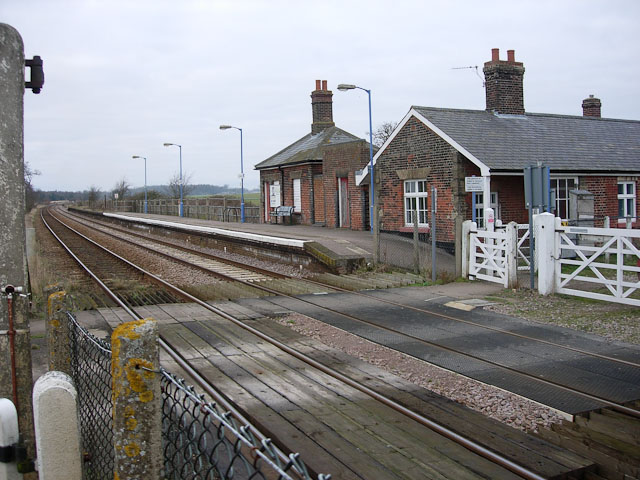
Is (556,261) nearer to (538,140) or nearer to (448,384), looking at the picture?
(448,384)

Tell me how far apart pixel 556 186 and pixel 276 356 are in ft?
47.8

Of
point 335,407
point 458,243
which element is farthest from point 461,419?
point 458,243

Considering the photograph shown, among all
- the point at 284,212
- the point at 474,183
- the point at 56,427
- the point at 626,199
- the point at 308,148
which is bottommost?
the point at 56,427

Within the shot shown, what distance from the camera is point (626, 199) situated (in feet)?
67.1

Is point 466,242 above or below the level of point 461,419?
above

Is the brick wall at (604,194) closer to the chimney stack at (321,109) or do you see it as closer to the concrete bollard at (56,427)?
the chimney stack at (321,109)

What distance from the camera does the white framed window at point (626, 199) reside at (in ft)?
66.6

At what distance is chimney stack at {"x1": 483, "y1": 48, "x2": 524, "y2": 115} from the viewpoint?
21156 millimetres

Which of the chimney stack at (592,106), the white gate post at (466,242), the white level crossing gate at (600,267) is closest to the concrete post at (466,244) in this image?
the white gate post at (466,242)

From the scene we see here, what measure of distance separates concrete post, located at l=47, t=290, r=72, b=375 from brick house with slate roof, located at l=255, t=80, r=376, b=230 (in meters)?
20.6

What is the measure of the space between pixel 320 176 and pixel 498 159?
40.7ft

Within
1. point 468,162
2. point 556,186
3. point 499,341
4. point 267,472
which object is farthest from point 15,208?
point 556,186

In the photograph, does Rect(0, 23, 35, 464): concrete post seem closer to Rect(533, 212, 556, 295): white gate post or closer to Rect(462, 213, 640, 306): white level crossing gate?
Rect(462, 213, 640, 306): white level crossing gate

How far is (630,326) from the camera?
8961 millimetres
